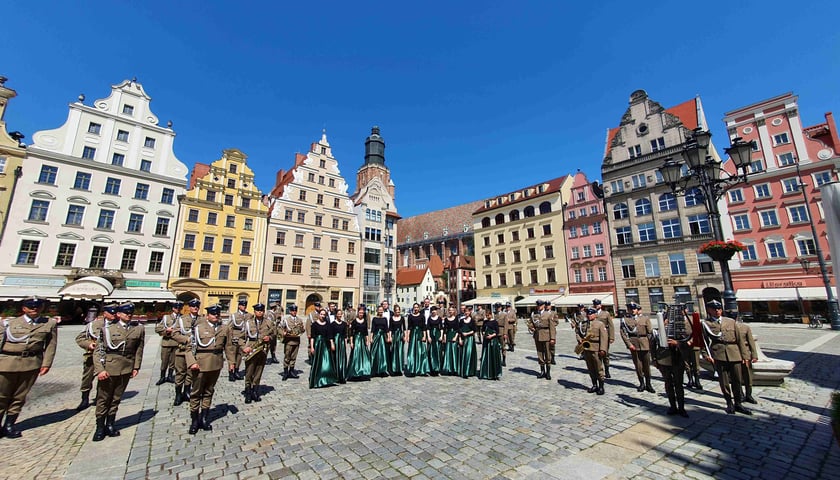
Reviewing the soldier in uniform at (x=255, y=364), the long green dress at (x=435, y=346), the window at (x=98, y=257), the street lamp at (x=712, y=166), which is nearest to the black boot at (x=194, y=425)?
the soldier in uniform at (x=255, y=364)

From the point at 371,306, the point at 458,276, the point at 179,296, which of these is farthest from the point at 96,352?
the point at 458,276

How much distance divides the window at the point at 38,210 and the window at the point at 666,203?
52.6 m

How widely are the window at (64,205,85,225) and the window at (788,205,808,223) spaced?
5751 cm

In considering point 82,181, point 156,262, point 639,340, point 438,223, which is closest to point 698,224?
point 639,340

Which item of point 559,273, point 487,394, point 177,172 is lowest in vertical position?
→ point 487,394

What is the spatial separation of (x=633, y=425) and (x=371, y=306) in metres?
36.5

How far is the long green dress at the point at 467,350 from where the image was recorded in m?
9.76

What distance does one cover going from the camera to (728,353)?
6.22 m

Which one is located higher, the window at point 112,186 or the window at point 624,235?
the window at point 112,186

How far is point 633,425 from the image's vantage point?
5.53 meters

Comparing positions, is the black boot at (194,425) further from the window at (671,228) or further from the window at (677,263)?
the window at (671,228)

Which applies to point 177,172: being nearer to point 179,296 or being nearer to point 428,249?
point 179,296

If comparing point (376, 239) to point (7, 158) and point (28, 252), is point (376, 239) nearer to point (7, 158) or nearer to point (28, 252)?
point (28, 252)

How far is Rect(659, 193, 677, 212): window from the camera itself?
33.5 meters
